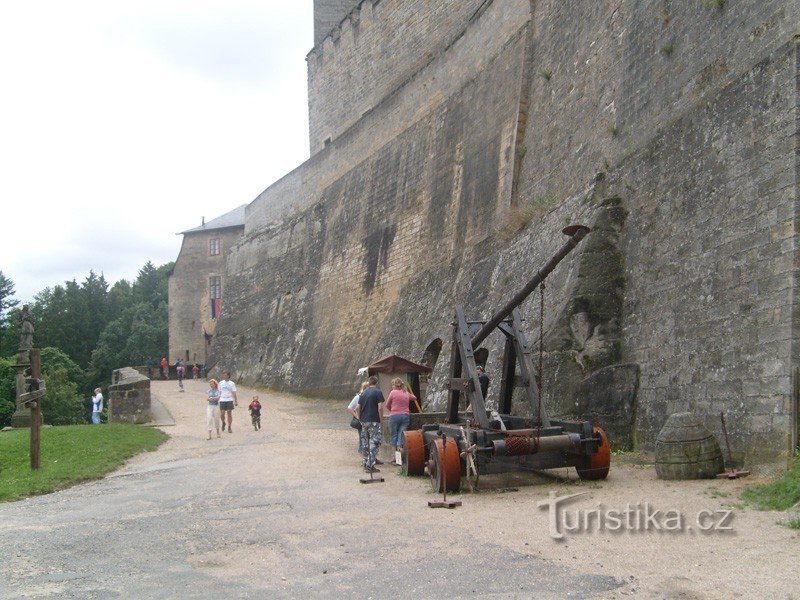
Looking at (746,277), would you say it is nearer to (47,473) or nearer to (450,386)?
(450,386)

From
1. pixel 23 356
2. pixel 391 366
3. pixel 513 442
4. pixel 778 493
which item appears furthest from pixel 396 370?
pixel 23 356

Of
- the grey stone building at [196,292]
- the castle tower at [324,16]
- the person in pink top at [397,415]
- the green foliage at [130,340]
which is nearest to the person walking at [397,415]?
the person in pink top at [397,415]

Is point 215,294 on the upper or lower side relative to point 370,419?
upper

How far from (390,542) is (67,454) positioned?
918 centimetres

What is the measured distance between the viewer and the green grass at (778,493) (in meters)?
5.83

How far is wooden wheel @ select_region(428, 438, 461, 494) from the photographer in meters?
7.59

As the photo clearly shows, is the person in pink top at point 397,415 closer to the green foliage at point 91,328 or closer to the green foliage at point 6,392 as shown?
the green foliage at point 6,392

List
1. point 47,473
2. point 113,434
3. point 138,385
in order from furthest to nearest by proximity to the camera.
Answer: point 138,385 → point 113,434 → point 47,473

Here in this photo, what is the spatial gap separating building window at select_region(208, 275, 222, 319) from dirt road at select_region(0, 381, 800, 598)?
3442 cm

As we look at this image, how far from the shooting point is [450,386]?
8.93 metres

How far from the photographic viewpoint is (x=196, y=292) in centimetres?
4372

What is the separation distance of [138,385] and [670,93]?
552 inches

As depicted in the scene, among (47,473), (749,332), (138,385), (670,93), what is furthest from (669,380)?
(138,385)

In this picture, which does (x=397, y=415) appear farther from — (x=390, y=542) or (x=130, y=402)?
(x=130, y=402)
